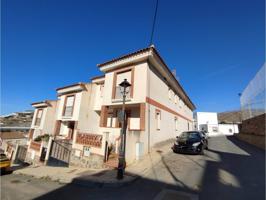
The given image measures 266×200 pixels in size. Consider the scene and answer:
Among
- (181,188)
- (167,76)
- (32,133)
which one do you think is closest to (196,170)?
(181,188)

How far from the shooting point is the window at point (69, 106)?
16.5 metres

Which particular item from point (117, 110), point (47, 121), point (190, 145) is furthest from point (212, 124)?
point (47, 121)

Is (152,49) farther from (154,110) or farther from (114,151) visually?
(114,151)

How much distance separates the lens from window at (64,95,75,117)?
16547 millimetres

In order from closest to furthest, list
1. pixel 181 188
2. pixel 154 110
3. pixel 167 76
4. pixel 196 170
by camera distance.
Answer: pixel 181 188
pixel 196 170
pixel 154 110
pixel 167 76

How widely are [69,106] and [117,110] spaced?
7129 mm

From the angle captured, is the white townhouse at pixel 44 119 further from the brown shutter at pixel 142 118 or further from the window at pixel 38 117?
the brown shutter at pixel 142 118

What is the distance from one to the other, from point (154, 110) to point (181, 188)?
676 centimetres

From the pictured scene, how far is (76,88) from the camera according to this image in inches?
652

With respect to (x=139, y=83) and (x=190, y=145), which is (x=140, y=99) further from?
(x=190, y=145)

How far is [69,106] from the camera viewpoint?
16953 mm

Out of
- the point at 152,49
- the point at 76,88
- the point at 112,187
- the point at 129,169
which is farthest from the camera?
the point at 76,88

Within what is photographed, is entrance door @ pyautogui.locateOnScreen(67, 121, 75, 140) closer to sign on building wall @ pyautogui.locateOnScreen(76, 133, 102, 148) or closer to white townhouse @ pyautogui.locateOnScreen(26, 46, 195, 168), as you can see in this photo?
white townhouse @ pyautogui.locateOnScreen(26, 46, 195, 168)

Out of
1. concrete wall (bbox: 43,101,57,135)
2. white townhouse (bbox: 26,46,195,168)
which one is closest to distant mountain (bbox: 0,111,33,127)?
concrete wall (bbox: 43,101,57,135)
